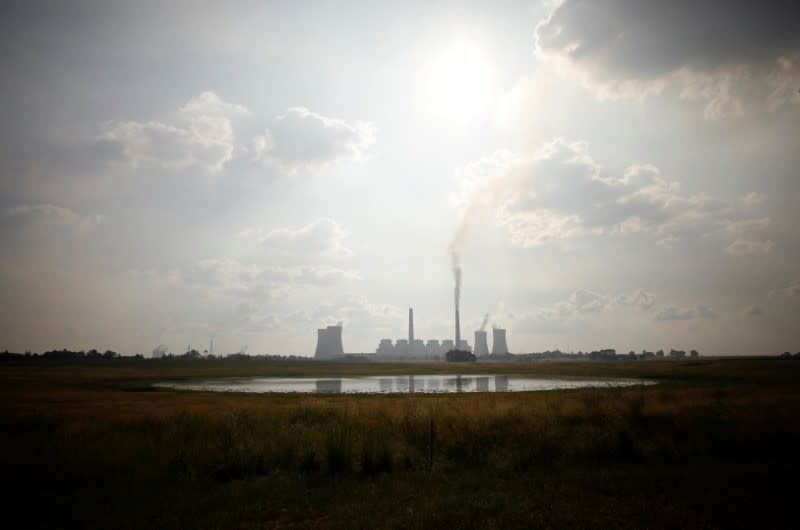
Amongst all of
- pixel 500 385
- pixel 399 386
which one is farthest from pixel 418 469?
pixel 500 385

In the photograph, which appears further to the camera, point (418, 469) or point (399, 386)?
point (399, 386)

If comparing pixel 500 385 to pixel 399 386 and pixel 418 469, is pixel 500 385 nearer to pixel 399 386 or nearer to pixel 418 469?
pixel 399 386

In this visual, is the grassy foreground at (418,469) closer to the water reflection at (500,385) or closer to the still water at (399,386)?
the still water at (399,386)

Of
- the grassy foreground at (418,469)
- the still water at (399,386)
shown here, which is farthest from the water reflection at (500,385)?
the grassy foreground at (418,469)

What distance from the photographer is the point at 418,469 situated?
14258mm

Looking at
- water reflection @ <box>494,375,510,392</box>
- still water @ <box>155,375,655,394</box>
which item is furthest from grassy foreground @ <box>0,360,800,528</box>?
water reflection @ <box>494,375,510,392</box>

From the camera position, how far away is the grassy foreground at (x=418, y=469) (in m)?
9.73

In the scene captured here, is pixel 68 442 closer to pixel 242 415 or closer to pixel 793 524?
pixel 242 415

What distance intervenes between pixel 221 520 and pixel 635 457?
13824 mm

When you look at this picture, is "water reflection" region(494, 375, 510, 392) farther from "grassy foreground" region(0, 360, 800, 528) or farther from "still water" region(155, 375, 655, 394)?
"grassy foreground" region(0, 360, 800, 528)

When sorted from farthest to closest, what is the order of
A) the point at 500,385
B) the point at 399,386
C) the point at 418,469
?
1. the point at 399,386
2. the point at 500,385
3. the point at 418,469

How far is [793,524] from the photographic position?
8.67 meters

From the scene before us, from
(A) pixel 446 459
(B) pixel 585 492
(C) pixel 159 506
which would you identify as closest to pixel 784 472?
(B) pixel 585 492

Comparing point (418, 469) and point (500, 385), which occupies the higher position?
point (418, 469)
